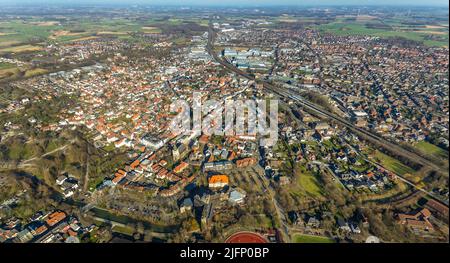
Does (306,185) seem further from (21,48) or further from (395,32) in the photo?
(395,32)

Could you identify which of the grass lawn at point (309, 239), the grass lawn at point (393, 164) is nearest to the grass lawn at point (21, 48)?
the grass lawn at point (309, 239)

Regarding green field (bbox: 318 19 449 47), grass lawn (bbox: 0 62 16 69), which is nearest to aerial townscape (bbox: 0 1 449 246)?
grass lawn (bbox: 0 62 16 69)

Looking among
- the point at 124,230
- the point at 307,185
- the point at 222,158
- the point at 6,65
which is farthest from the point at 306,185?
the point at 6,65

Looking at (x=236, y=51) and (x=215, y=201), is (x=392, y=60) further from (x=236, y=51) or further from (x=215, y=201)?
(x=215, y=201)

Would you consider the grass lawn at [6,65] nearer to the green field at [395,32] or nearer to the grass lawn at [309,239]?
the grass lawn at [309,239]

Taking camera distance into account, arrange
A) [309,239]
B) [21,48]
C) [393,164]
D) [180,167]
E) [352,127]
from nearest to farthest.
Answer: [309,239], [180,167], [393,164], [352,127], [21,48]

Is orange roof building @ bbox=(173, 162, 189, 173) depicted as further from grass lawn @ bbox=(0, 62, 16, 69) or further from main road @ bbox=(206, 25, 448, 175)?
grass lawn @ bbox=(0, 62, 16, 69)
